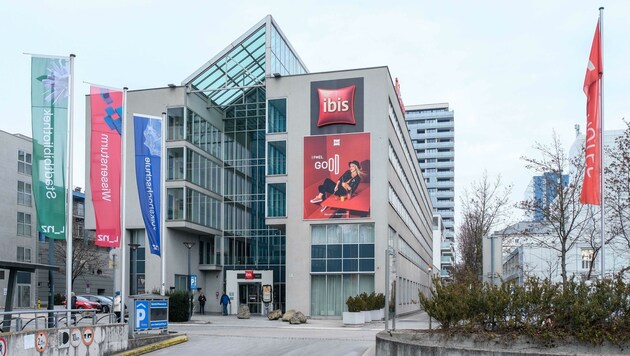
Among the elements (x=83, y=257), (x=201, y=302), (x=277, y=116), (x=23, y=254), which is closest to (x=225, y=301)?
(x=201, y=302)

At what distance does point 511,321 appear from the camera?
14844 millimetres

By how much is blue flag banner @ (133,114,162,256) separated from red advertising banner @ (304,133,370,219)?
1544cm

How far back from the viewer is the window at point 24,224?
67125 mm

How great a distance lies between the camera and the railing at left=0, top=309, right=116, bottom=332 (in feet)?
56.3

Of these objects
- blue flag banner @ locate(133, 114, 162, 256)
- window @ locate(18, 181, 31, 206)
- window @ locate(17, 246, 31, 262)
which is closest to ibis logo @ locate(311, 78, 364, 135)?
blue flag banner @ locate(133, 114, 162, 256)

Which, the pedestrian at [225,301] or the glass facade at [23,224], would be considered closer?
the pedestrian at [225,301]

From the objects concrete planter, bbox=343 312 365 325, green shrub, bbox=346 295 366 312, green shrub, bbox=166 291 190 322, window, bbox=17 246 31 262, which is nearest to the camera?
concrete planter, bbox=343 312 365 325

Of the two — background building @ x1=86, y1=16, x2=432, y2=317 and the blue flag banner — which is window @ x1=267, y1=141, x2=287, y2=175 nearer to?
background building @ x1=86, y1=16, x2=432, y2=317

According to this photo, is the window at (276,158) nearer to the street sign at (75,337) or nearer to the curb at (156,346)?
the curb at (156,346)

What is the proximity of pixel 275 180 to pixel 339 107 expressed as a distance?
21.1 feet

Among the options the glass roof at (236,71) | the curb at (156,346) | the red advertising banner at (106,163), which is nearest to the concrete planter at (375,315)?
the curb at (156,346)

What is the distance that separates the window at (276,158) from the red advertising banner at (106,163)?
21.8 metres

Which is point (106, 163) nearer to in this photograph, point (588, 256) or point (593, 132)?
point (593, 132)

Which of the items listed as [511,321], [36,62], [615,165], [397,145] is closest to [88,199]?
[397,145]
